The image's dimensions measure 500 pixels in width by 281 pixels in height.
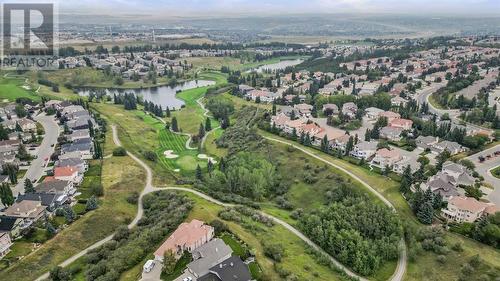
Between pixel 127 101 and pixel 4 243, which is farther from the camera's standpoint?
pixel 127 101

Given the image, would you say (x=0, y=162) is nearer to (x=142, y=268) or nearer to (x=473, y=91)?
(x=142, y=268)

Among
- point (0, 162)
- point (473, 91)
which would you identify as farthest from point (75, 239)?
point (473, 91)

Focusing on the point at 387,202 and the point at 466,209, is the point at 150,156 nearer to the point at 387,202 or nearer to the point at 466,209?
the point at 387,202

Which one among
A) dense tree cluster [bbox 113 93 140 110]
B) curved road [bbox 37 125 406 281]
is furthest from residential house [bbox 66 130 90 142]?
dense tree cluster [bbox 113 93 140 110]

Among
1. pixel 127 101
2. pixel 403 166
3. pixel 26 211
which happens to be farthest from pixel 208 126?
pixel 26 211

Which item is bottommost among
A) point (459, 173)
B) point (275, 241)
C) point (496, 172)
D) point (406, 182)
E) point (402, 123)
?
point (275, 241)

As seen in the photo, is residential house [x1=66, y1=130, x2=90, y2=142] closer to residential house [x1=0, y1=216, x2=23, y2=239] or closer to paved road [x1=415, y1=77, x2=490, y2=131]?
residential house [x1=0, y1=216, x2=23, y2=239]

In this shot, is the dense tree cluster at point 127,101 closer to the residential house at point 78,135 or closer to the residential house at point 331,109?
the residential house at point 78,135

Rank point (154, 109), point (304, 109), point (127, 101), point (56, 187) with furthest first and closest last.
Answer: point (127, 101), point (154, 109), point (304, 109), point (56, 187)
